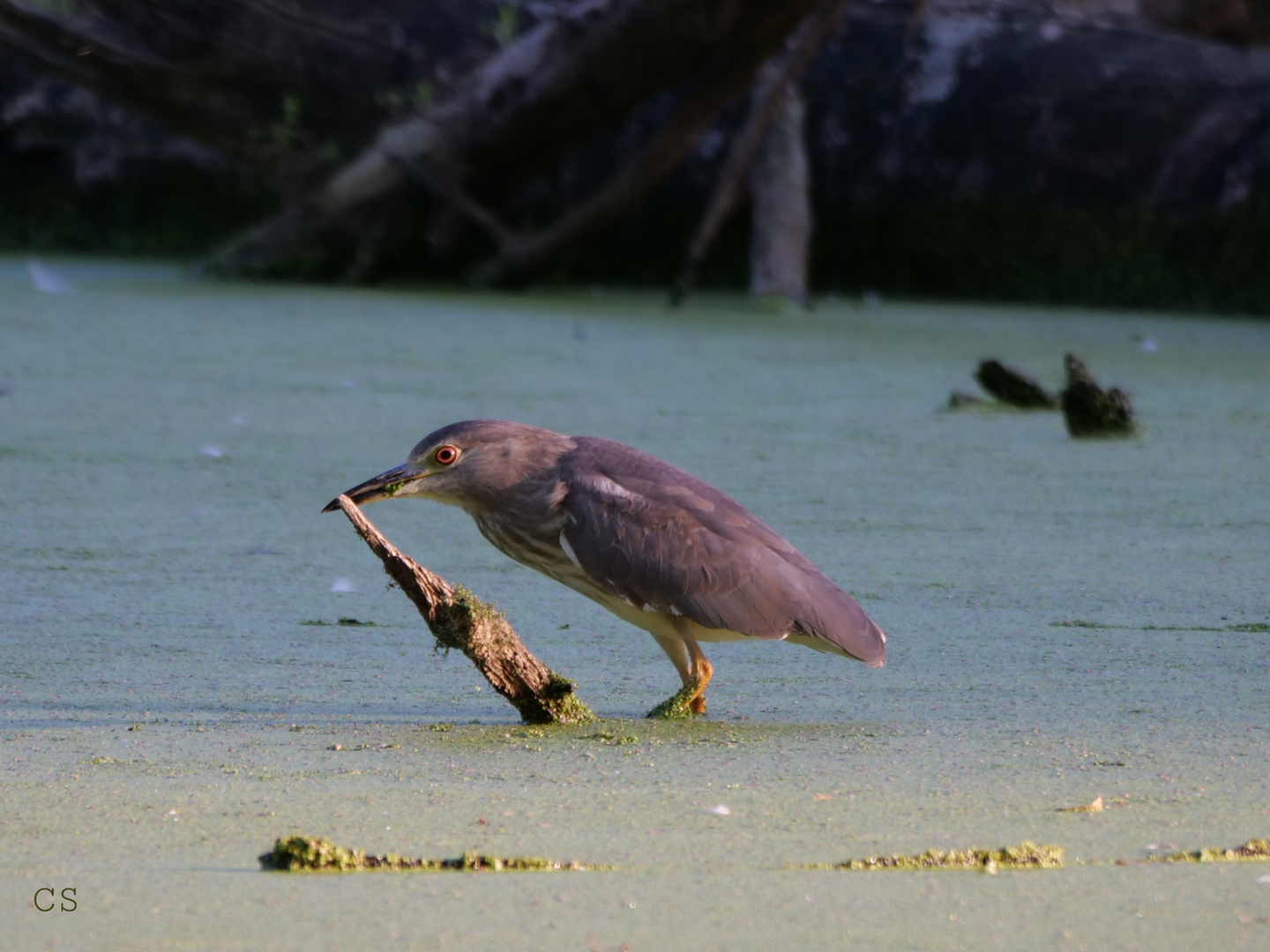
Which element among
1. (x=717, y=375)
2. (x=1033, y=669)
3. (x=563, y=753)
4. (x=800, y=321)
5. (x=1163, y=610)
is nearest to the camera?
(x=563, y=753)

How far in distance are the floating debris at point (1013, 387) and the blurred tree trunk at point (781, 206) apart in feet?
9.20

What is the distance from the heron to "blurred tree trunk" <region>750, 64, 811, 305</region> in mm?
5262

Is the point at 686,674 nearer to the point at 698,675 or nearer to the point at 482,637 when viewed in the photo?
the point at 698,675

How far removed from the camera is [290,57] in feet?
24.7

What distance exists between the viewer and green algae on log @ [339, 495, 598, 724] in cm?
210

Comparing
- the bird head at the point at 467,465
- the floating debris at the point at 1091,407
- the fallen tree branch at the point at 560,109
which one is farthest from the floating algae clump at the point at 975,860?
the fallen tree branch at the point at 560,109

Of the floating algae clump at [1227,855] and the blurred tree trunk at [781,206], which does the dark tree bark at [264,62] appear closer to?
the blurred tree trunk at [781,206]

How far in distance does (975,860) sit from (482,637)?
70 centimetres

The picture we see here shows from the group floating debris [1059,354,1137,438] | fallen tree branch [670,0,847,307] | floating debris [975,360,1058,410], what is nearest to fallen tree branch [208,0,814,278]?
fallen tree branch [670,0,847,307]

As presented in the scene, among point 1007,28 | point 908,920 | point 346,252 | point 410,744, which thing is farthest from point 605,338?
point 908,920

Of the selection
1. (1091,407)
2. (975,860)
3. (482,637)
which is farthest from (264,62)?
(975,860)

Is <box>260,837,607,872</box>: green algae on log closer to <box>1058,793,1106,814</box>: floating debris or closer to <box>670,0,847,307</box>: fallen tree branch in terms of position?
<box>1058,793,1106,814</box>: floating debris

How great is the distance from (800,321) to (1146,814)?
521 centimetres

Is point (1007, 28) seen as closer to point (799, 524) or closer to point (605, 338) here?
point (605, 338)
